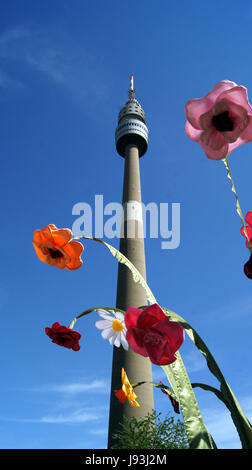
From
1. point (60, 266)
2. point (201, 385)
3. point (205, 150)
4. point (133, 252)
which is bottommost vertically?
point (201, 385)

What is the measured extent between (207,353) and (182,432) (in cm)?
220

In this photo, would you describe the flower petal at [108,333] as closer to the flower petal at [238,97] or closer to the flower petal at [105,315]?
the flower petal at [105,315]

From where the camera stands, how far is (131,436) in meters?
3.34

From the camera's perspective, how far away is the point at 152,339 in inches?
68.1

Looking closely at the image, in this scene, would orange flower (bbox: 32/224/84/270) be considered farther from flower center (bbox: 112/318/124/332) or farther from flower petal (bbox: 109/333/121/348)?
flower petal (bbox: 109/333/121/348)

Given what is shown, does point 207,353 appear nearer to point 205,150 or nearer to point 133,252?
point 205,150

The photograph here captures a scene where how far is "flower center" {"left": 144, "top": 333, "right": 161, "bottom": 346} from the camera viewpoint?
Result: 1.72 metres

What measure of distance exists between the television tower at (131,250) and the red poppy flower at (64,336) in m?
11.1

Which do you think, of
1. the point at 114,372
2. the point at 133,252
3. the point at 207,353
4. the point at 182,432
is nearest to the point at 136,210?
→ the point at 133,252

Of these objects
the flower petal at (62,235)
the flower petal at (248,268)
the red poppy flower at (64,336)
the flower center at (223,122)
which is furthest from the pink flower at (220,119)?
the red poppy flower at (64,336)

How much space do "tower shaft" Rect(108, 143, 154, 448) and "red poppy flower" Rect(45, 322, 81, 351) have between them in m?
10.5

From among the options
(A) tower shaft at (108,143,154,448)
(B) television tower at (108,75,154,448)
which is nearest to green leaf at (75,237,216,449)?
(A) tower shaft at (108,143,154,448)

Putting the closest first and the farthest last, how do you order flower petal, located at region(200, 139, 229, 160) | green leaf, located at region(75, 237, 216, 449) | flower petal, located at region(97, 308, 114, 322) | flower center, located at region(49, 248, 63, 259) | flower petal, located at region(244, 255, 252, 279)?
green leaf, located at region(75, 237, 216, 449)
flower petal, located at region(200, 139, 229, 160)
flower petal, located at region(244, 255, 252, 279)
flower center, located at region(49, 248, 63, 259)
flower petal, located at region(97, 308, 114, 322)
